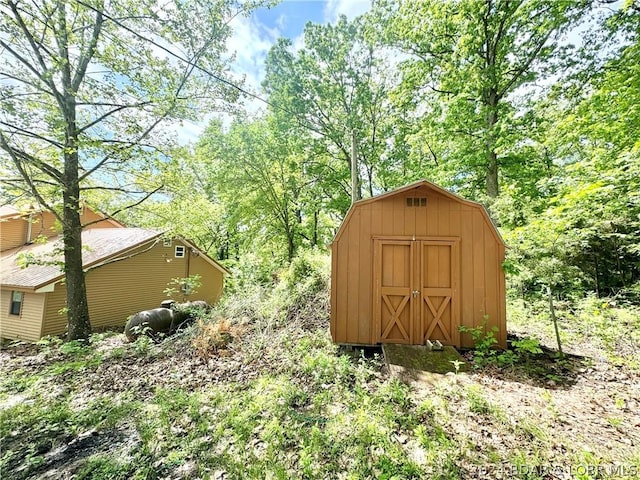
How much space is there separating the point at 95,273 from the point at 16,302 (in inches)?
93.0

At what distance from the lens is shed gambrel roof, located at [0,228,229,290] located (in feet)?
28.5

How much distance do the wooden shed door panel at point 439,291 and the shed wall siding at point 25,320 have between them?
1194 centimetres

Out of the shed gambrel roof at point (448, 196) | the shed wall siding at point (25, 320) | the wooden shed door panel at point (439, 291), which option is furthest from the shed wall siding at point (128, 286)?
the wooden shed door panel at point (439, 291)

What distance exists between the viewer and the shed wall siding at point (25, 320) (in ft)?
29.1

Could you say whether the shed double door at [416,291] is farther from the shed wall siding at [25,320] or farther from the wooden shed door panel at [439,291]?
the shed wall siding at [25,320]

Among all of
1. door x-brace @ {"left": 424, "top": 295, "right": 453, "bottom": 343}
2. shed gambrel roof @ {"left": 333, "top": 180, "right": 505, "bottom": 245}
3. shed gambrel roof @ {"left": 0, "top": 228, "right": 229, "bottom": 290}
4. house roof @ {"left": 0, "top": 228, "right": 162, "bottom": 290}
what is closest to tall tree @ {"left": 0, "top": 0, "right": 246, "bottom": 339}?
house roof @ {"left": 0, "top": 228, "right": 162, "bottom": 290}

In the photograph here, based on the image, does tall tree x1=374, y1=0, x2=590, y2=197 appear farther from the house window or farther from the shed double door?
the house window

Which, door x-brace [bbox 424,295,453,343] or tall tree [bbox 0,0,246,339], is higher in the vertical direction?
tall tree [bbox 0,0,246,339]

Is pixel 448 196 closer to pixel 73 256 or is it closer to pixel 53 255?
pixel 73 256

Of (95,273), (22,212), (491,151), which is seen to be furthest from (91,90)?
(491,151)

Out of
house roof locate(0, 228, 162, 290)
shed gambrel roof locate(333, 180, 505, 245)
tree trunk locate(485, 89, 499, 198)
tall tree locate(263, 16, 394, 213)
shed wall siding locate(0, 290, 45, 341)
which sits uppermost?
tall tree locate(263, 16, 394, 213)

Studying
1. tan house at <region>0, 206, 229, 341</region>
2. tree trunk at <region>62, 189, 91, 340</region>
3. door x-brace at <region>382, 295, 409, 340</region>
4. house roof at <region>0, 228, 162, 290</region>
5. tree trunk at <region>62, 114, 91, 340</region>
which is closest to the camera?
door x-brace at <region>382, 295, 409, 340</region>

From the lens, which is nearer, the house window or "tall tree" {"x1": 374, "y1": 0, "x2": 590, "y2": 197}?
"tall tree" {"x1": 374, "y1": 0, "x2": 590, "y2": 197}

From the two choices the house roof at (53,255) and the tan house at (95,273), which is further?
the tan house at (95,273)
